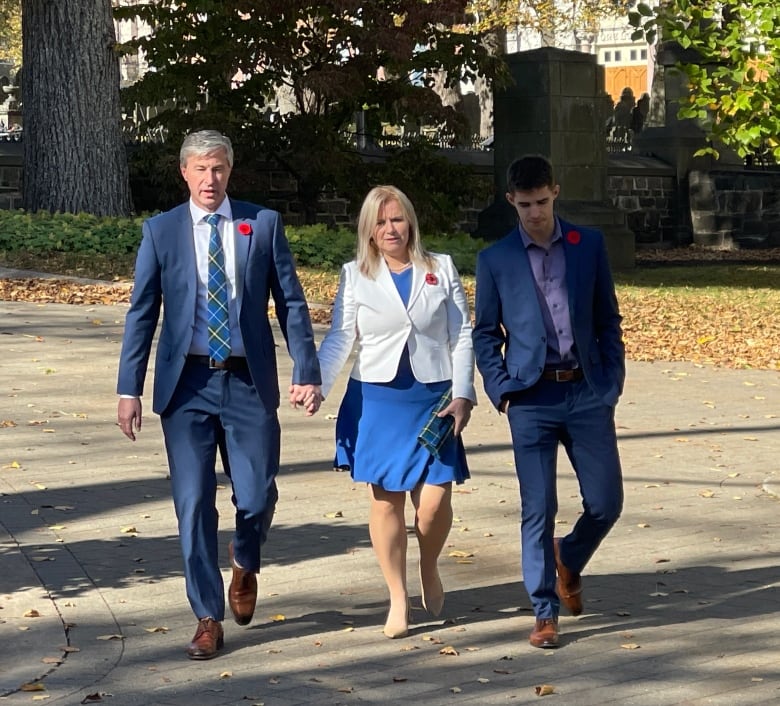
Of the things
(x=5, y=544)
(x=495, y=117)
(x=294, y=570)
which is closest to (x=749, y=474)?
(x=294, y=570)

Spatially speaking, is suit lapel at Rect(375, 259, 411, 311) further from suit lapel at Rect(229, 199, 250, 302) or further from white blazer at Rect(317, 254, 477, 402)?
suit lapel at Rect(229, 199, 250, 302)

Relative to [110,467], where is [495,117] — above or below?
above

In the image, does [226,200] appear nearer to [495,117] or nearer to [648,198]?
[495,117]

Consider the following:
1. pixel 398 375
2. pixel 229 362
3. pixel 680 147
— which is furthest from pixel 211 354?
pixel 680 147

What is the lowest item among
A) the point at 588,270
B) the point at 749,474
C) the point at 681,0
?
the point at 749,474

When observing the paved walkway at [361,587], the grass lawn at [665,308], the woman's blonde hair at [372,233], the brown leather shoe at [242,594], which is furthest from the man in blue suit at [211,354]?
the grass lawn at [665,308]

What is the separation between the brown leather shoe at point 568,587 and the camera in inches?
260

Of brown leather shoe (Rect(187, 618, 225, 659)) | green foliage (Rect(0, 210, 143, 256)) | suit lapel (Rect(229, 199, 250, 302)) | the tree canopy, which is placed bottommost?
brown leather shoe (Rect(187, 618, 225, 659))

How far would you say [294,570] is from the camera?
7.50 m

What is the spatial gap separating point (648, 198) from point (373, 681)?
93.5 ft

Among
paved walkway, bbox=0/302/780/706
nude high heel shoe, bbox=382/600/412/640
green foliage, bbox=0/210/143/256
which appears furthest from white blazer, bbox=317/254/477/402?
green foliage, bbox=0/210/143/256

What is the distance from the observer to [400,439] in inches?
251

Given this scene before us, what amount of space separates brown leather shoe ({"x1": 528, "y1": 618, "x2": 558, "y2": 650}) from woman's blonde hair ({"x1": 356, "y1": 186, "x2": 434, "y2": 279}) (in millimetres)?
1408

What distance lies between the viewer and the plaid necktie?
20.1 ft
